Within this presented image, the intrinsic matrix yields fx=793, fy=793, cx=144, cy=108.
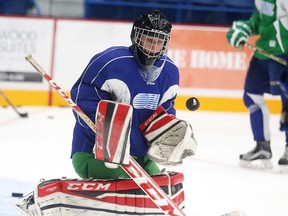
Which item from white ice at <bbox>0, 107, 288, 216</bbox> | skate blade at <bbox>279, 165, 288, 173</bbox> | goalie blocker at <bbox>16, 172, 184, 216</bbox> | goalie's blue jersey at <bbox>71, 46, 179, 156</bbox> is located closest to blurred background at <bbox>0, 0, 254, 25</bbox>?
white ice at <bbox>0, 107, 288, 216</bbox>

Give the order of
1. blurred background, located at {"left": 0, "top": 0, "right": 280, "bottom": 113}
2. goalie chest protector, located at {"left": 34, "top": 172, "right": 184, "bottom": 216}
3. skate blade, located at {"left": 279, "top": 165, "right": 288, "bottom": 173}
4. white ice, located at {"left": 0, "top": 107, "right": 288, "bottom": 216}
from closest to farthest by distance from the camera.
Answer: goalie chest protector, located at {"left": 34, "top": 172, "right": 184, "bottom": 216}, white ice, located at {"left": 0, "top": 107, "right": 288, "bottom": 216}, skate blade, located at {"left": 279, "top": 165, "right": 288, "bottom": 173}, blurred background, located at {"left": 0, "top": 0, "right": 280, "bottom": 113}

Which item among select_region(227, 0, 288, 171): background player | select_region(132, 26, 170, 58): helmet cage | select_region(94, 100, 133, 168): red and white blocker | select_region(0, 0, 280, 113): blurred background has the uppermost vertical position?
select_region(132, 26, 170, 58): helmet cage

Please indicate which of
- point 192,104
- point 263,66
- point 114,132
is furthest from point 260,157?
point 114,132

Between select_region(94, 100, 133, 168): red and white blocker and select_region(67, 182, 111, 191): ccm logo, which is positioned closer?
select_region(94, 100, 133, 168): red and white blocker

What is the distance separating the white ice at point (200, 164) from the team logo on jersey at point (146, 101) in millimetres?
691

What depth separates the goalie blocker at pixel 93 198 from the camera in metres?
2.48

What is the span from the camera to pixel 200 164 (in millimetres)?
4574

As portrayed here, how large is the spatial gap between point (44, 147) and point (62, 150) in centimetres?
16

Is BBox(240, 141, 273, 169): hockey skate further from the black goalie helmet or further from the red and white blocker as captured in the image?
the red and white blocker

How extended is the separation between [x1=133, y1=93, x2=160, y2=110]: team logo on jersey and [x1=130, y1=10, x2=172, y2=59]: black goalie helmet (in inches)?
5.2

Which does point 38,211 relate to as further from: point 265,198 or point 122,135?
point 265,198

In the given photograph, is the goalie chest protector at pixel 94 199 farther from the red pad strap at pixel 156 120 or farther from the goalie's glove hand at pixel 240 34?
the goalie's glove hand at pixel 240 34

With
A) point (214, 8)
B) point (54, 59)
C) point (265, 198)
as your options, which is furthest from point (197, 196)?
point (214, 8)

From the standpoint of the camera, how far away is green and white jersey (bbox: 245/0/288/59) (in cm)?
452
